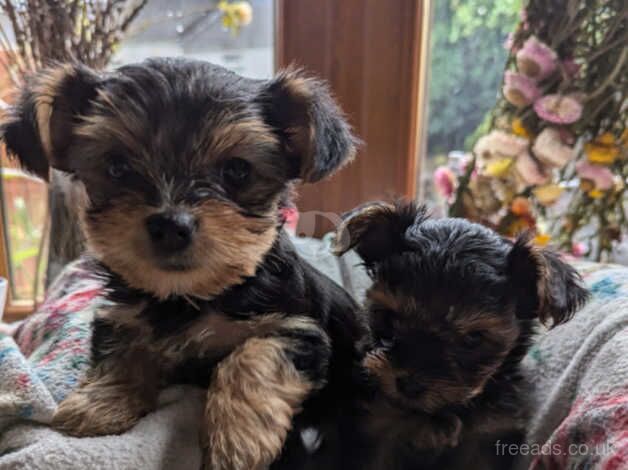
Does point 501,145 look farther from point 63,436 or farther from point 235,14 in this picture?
point 63,436

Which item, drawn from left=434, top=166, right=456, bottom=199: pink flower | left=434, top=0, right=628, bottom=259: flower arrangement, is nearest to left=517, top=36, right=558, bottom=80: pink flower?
left=434, top=0, right=628, bottom=259: flower arrangement

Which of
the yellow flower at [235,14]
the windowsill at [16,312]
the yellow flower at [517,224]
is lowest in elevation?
the windowsill at [16,312]

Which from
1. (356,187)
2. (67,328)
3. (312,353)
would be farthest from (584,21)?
(67,328)

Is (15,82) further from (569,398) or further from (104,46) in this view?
(569,398)

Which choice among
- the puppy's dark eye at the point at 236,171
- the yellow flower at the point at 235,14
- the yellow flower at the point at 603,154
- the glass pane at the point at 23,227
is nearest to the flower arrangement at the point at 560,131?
the yellow flower at the point at 603,154

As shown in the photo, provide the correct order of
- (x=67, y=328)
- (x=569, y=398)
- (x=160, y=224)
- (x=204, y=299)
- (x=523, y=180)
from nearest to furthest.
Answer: (x=160, y=224) < (x=204, y=299) < (x=569, y=398) < (x=67, y=328) < (x=523, y=180)

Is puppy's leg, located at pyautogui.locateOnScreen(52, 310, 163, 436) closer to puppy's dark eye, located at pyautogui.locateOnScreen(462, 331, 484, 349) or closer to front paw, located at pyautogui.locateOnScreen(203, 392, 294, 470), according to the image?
front paw, located at pyautogui.locateOnScreen(203, 392, 294, 470)

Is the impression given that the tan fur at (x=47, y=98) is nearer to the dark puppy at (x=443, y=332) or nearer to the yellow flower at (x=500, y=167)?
the dark puppy at (x=443, y=332)
